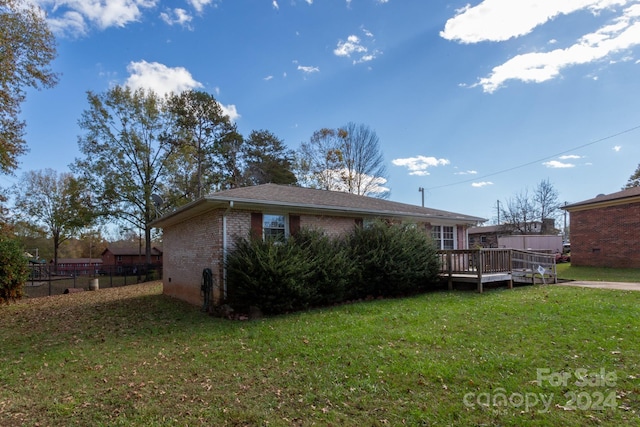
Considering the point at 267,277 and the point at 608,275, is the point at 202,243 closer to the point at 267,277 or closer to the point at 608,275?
the point at 267,277

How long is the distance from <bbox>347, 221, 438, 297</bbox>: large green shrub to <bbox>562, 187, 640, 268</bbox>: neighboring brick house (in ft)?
45.5

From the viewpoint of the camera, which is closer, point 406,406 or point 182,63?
point 406,406

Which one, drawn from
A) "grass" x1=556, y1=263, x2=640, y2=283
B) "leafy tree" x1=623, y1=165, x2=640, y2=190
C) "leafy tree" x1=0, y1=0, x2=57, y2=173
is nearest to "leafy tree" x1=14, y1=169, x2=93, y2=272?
"leafy tree" x1=0, y1=0, x2=57, y2=173

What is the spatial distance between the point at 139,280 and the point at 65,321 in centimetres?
1491

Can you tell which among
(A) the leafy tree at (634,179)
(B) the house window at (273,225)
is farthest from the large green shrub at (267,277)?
(A) the leafy tree at (634,179)

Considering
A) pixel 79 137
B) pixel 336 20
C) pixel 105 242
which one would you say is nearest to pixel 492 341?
pixel 336 20

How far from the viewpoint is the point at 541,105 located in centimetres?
1538

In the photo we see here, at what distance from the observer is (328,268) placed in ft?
30.8

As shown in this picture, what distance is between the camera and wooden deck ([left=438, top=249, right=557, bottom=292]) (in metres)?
11.1

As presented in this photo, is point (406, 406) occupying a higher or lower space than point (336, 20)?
lower

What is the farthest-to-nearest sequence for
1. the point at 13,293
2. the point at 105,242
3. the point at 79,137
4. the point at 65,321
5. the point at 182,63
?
the point at 105,242
the point at 79,137
the point at 182,63
the point at 13,293
the point at 65,321

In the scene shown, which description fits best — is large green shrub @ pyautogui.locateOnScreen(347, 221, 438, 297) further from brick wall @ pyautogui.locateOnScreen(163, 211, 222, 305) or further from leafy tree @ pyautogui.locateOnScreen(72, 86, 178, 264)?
leafy tree @ pyautogui.locateOnScreen(72, 86, 178, 264)

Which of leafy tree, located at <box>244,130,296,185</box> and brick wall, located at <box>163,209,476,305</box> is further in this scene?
leafy tree, located at <box>244,130,296,185</box>

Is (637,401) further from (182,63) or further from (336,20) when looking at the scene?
(182,63)
